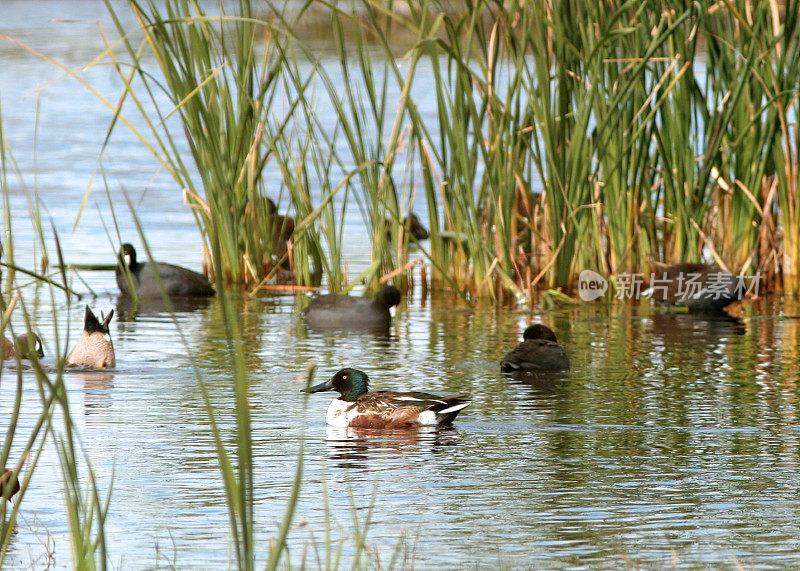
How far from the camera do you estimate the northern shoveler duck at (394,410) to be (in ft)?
22.6

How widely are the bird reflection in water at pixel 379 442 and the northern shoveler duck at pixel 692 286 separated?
4.04 meters

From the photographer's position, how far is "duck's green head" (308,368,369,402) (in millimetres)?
7223

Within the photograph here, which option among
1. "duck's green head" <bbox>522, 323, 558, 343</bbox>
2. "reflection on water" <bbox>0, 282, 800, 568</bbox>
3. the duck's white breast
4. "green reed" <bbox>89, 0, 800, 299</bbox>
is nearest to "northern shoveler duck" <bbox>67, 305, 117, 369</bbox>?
"reflection on water" <bbox>0, 282, 800, 568</bbox>

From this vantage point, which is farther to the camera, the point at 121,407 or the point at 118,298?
the point at 118,298

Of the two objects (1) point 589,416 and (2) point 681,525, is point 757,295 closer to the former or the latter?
(1) point 589,416

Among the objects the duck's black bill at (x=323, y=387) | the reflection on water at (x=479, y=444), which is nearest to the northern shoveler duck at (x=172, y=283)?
the reflection on water at (x=479, y=444)

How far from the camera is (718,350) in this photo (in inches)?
364

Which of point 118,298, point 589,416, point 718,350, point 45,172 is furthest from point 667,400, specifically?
point 45,172

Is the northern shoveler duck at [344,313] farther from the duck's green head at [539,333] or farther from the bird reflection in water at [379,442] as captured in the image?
the bird reflection in water at [379,442]

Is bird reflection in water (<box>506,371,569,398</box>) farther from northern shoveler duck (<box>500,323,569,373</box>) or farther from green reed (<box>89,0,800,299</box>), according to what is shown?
green reed (<box>89,0,800,299</box>)

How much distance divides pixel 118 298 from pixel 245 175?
5.01 feet

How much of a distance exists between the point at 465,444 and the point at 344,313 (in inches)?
142

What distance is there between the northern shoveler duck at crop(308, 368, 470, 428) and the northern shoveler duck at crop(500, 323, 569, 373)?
1.24 m

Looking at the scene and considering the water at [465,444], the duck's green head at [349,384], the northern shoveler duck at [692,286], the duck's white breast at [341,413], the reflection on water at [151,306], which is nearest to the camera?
the water at [465,444]
